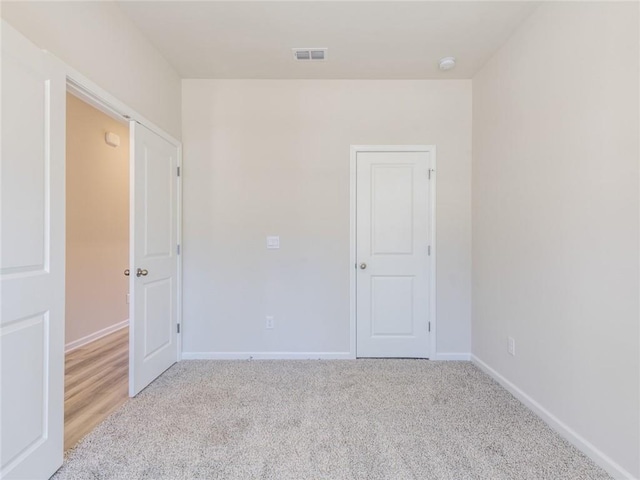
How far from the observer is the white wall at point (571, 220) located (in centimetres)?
152

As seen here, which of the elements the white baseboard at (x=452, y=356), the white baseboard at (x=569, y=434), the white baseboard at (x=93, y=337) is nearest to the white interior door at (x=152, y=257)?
the white baseboard at (x=93, y=337)

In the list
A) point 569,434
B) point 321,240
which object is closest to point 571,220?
point 569,434

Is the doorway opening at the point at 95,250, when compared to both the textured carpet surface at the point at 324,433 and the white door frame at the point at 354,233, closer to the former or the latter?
the textured carpet surface at the point at 324,433

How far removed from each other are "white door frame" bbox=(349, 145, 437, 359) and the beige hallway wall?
288 centimetres

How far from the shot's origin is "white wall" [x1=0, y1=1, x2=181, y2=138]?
1.55m

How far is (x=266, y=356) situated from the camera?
307 cm

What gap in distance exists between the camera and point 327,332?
308 cm

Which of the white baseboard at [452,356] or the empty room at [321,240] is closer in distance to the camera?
the empty room at [321,240]

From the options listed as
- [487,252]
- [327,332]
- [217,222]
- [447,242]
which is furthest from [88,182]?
[487,252]

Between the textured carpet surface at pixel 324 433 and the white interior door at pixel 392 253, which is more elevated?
the white interior door at pixel 392 253

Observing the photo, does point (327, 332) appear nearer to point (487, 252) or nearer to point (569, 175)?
point (487, 252)

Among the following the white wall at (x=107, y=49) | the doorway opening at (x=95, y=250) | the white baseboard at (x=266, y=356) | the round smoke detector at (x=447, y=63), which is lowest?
the white baseboard at (x=266, y=356)

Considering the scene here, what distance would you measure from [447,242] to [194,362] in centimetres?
265

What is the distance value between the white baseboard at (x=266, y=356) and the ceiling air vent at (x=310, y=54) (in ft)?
8.74
